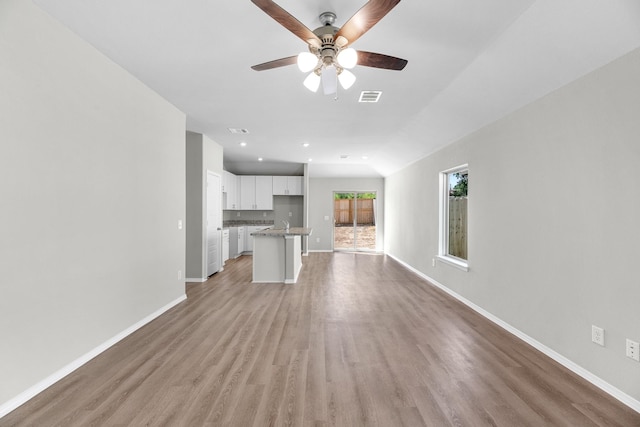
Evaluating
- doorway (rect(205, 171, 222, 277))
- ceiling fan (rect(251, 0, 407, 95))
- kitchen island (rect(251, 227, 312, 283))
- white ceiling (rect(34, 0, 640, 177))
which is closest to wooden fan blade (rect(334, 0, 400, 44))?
ceiling fan (rect(251, 0, 407, 95))

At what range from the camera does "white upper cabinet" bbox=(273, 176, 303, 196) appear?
9.09 meters

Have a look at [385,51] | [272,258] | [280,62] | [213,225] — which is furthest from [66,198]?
Result: [213,225]

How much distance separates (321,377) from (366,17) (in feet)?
7.81

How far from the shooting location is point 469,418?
74.8 inches

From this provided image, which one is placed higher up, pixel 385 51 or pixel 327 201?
pixel 385 51

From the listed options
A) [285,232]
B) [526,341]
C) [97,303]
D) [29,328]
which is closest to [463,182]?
[526,341]

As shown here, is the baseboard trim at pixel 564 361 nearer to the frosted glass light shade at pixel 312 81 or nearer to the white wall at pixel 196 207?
the frosted glass light shade at pixel 312 81

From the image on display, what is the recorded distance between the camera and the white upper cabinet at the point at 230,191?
7.95m

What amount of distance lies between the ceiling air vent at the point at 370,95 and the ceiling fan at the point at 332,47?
1.21 metres

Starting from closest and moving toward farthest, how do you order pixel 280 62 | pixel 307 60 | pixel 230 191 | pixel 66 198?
1. pixel 307 60
2. pixel 280 62
3. pixel 66 198
4. pixel 230 191

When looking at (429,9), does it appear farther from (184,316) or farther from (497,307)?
(184,316)

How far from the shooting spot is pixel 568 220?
2568 millimetres

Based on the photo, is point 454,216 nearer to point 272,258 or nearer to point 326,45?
point 272,258

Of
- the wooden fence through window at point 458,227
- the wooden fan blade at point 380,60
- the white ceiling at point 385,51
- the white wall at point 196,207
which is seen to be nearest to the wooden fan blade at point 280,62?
the white ceiling at point 385,51
